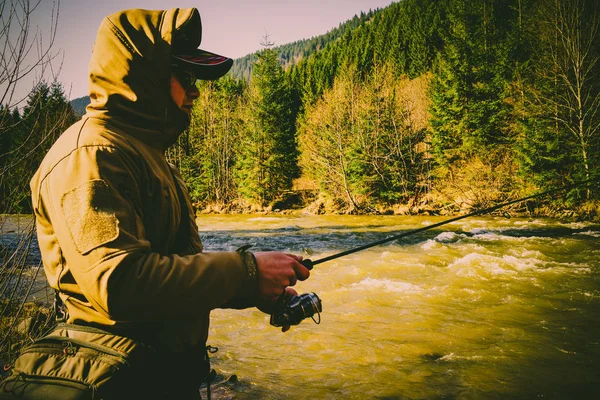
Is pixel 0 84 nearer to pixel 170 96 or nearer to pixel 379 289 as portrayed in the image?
pixel 170 96

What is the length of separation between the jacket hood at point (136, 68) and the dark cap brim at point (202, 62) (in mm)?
80

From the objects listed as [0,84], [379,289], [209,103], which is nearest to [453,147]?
[379,289]

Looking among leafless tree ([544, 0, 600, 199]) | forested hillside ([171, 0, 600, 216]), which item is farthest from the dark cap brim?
leafless tree ([544, 0, 600, 199])

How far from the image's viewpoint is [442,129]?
24.6 m

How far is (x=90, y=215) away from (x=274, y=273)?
0.68 m

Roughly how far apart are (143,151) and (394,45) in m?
56.8

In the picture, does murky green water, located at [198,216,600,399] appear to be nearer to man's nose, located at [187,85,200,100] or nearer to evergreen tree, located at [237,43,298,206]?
man's nose, located at [187,85,200,100]

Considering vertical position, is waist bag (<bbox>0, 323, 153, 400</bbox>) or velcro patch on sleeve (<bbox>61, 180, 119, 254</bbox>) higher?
velcro patch on sleeve (<bbox>61, 180, 119, 254</bbox>)

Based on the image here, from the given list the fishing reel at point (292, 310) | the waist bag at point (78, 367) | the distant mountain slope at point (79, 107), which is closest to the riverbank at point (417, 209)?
the distant mountain slope at point (79, 107)

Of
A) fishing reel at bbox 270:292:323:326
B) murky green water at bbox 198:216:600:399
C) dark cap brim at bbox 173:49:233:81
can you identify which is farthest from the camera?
murky green water at bbox 198:216:600:399

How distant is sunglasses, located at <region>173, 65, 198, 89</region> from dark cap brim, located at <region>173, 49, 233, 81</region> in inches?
0.6

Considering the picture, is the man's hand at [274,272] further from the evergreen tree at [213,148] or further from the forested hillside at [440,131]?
the evergreen tree at [213,148]

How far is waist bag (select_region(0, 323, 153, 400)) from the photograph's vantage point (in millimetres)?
1104

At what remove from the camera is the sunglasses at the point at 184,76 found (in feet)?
4.88
